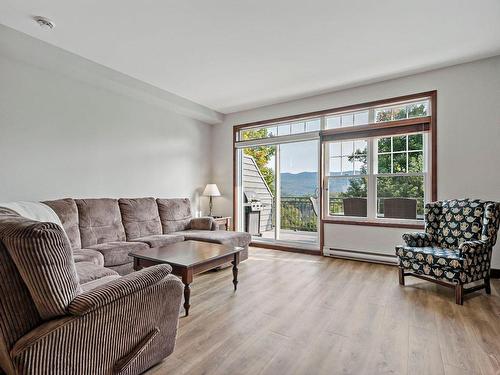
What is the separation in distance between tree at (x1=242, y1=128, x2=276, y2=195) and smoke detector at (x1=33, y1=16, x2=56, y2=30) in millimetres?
3421

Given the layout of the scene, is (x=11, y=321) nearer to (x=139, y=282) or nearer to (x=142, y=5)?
(x=139, y=282)

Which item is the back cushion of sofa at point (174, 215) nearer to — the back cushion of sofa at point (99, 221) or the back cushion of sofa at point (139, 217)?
the back cushion of sofa at point (139, 217)

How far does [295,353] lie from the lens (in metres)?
1.74

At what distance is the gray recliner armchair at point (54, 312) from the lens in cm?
106

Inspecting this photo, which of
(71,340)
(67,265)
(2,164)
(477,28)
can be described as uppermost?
(477,28)

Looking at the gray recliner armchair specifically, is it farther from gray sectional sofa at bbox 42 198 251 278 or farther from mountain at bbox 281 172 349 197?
mountain at bbox 281 172 349 197

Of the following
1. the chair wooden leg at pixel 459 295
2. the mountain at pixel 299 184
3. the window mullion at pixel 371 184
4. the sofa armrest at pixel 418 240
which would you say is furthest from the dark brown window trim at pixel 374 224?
the chair wooden leg at pixel 459 295

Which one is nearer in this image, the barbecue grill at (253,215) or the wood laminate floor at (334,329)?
the wood laminate floor at (334,329)

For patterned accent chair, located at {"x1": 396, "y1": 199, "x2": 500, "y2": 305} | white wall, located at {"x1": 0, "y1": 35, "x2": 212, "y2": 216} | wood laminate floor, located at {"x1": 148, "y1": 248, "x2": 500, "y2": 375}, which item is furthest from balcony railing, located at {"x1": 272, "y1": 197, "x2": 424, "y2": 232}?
white wall, located at {"x1": 0, "y1": 35, "x2": 212, "y2": 216}

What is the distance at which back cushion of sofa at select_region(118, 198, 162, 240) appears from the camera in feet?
11.7

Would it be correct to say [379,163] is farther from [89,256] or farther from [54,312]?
[54,312]

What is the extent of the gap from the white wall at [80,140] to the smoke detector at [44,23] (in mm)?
359

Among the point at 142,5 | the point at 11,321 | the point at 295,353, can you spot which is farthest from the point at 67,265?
the point at 142,5

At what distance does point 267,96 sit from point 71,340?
4.18m
